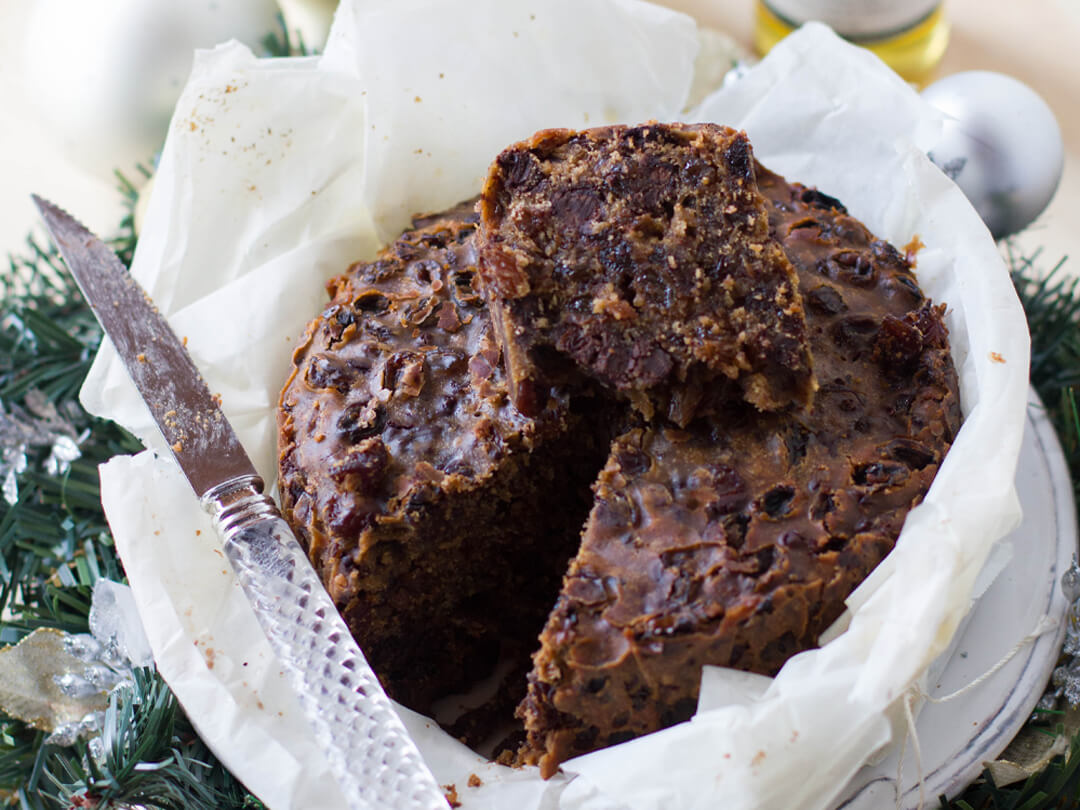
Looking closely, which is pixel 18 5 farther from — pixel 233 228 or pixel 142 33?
pixel 233 228

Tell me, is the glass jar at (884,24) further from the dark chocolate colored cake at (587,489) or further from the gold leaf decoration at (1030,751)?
the gold leaf decoration at (1030,751)

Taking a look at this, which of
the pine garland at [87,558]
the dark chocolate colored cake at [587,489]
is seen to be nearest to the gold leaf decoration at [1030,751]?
the pine garland at [87,558]

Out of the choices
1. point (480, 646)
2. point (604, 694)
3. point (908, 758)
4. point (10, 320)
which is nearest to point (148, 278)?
point (10, 320)

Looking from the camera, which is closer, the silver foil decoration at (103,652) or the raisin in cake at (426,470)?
the raisin in cake at (426,470)

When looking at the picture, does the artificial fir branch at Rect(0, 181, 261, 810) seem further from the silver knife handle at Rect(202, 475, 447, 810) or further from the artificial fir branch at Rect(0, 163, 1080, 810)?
the silver knife handle at Rect(202, 475, 447, 810)

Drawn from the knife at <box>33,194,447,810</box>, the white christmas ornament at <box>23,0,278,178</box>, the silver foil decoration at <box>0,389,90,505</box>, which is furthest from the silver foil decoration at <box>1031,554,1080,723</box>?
the white christmas ornament at <box>23,0,278,178</box>

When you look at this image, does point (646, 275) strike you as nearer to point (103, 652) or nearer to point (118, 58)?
point (103, 652)

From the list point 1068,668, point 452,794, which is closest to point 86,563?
point 452,794
